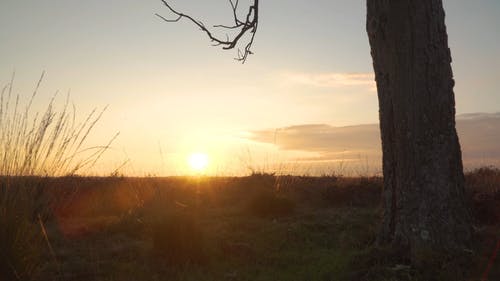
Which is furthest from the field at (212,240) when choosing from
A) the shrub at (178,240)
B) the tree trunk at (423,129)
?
the tree trunk at (423,129)

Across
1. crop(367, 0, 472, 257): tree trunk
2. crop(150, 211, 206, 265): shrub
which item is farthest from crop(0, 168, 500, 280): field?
crop(367, 0, 472, 257): tree trunk

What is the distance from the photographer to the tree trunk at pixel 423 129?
5625 mm

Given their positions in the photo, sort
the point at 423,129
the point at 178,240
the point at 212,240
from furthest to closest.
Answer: the point at 212,240
the point at 178,240
the point at 423,129

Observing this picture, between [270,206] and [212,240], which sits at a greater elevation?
[270,206]

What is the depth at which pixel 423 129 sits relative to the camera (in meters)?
5.68

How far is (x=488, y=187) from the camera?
11320 millimetres

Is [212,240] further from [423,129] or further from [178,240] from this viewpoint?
[423,129]

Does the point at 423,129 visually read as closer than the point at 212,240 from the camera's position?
Yes

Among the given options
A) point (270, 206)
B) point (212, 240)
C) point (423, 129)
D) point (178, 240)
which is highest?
point (423, 129)

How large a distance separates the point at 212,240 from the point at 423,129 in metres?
3.59

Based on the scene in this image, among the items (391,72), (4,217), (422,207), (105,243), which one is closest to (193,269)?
(105,243)

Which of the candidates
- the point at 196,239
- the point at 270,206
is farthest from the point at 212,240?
the point at 270,206

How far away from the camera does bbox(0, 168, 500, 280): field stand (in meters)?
5.05

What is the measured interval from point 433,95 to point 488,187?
686 cm
